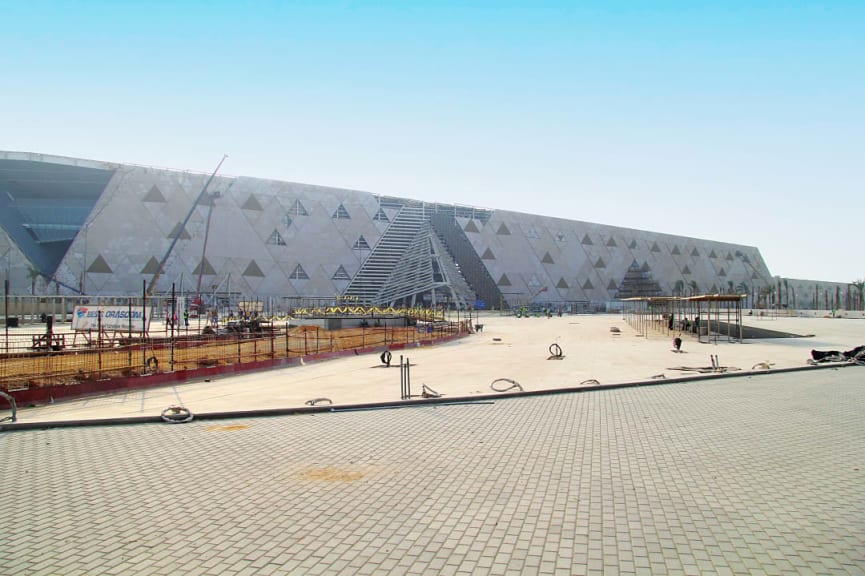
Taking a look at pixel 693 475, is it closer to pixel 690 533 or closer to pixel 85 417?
pixel 690 533

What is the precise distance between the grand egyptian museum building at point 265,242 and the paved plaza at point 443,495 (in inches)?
2362

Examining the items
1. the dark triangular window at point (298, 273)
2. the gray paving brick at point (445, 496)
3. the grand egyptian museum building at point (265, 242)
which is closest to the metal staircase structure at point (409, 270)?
the grand egyptian museum building at point (265, 242)

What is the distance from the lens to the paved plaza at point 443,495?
4.40 m

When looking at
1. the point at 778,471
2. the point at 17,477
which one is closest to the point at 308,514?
the point at 17,477

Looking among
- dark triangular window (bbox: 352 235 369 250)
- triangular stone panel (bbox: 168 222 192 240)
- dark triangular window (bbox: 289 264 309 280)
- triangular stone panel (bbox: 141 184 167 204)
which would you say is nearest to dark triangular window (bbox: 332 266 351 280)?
dark triangular window (bbox: 352 235 369 250)

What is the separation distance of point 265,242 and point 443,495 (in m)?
68.6

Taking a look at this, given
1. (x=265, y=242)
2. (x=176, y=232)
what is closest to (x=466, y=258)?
(x=265, y=242)

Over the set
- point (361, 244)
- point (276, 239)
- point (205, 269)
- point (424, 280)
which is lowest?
point (424, 280)

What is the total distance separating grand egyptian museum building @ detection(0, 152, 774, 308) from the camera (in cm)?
6225

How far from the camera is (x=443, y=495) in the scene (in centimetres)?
582

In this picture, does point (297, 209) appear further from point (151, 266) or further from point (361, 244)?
point (151, 266)

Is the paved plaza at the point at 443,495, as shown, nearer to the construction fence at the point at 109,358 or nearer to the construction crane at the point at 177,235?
the construction fence at the point at 109,358

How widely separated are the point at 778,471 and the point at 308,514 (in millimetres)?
5063

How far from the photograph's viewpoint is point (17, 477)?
660 cm
